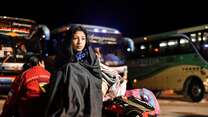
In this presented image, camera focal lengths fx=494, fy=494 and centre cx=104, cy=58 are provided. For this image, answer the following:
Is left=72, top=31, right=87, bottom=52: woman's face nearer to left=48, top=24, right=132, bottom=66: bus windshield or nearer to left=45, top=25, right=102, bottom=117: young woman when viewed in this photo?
left=45, top=25, right=102, bottom=117: young woman

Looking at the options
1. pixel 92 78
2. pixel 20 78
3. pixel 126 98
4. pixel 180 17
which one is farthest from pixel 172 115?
pixel 180 17

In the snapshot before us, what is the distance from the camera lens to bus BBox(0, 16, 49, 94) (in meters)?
17.0

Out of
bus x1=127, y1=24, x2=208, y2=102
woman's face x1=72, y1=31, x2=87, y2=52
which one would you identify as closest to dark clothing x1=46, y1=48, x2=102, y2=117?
woman's face x1=72, y1=31, x2=87, y2=52

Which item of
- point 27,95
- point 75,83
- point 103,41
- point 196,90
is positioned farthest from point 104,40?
point 75,83

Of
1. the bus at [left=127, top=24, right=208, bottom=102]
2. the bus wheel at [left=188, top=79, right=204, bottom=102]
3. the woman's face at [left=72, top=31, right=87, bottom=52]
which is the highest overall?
the woman's face at [left=72, top=31, right=87, bottom=52]

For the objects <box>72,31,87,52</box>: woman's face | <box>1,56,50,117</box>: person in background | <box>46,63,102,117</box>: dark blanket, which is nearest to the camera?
<box>46,63,102,117</box>: dark blanket

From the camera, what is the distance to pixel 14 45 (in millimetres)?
17812

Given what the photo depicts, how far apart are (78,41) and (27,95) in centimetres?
93

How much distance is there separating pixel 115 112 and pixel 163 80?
1523 cm

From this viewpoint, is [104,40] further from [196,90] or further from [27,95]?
[27,95]

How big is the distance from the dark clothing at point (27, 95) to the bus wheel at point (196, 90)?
1450cm

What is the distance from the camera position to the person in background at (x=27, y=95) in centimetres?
414

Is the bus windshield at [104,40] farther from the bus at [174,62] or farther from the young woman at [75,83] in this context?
the young woman at [75,83]

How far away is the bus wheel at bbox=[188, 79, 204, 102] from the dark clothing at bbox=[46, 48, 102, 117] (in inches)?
604
